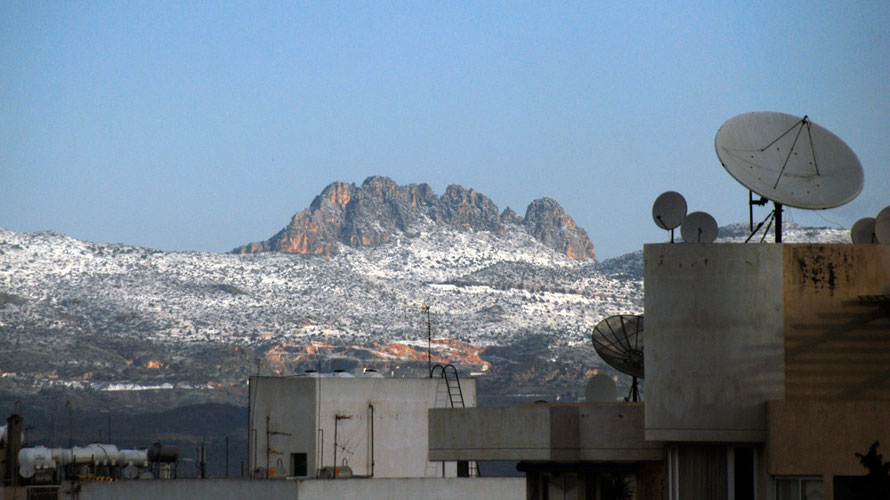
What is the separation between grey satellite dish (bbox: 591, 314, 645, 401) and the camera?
31266 mm

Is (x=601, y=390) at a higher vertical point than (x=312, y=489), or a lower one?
higher

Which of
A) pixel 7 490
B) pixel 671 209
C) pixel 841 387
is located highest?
pixel 671 209

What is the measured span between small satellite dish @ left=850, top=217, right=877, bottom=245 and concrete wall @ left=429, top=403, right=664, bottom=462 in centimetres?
523

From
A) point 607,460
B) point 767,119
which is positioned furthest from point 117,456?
point 767,119

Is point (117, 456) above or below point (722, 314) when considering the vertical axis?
below

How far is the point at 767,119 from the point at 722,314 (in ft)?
14.8

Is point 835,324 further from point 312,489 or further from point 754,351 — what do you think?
point 312,489

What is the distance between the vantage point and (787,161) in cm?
2759

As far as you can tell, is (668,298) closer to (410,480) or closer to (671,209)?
(671,209)

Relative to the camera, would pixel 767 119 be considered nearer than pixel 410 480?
Yes

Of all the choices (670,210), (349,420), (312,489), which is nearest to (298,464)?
(349,420)

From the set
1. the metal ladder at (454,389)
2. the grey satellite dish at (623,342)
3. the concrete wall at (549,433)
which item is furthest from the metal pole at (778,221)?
the metal ladder at (454,389)

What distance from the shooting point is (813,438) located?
2438 centimetres

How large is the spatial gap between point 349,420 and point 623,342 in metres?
25.0
